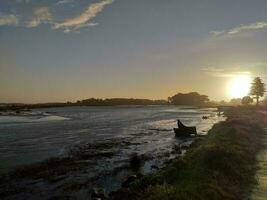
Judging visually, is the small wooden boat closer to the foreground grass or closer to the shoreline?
the shoreline

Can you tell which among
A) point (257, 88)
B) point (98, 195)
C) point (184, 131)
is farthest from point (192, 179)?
point (257, 88)

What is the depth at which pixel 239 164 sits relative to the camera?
23.4 metres

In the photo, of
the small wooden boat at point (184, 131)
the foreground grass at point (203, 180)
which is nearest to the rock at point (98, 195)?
the foreground grass at point (203, 180)

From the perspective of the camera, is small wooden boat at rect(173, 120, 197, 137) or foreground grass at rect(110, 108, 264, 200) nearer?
foreground grass at rect(110, 108, 264, 200)

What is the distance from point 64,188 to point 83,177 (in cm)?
359

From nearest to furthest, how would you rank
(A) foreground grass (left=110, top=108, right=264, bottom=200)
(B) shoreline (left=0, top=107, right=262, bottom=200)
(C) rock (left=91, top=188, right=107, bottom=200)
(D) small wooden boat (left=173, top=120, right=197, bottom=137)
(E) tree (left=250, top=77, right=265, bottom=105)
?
(A) foreground grass (left=110, top=108, right=264, bottom=200) → (B) shoreline (left=0, top=107, right=262, bottom=200) → (C) rock (left=91, top=188, right=107, bottom=200) → (D) small wooden boat (left=173, top=120, right=197, bottom=137) → (E) tree (left=250, top=77, right=265, bottom=105)

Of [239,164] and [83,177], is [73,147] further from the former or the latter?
[239,164]

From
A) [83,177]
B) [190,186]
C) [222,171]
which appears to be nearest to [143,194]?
[190,186]

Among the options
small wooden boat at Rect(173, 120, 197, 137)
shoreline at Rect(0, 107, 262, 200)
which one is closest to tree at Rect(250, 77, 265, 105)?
small wooden boat at Rect(173, 120, 197, 137)

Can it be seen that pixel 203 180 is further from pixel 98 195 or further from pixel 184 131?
pixel 184 131

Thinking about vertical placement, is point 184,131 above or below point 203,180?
below

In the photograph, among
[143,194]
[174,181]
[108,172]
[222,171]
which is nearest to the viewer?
[143,194]

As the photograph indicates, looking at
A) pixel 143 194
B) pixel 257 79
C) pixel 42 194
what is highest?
pixel 257 79

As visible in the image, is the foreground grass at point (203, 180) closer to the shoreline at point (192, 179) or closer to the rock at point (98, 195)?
the shoreline at point (192, 179)
